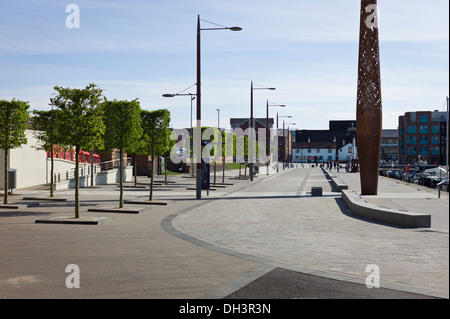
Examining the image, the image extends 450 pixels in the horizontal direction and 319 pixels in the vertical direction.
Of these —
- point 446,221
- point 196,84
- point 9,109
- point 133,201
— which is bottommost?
point 133,201

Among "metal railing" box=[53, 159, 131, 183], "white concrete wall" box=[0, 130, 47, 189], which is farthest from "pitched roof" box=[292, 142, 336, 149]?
"white concrete wall" box=[0, 130, 47, 189]

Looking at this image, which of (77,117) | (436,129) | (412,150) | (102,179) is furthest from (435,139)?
(77,117)

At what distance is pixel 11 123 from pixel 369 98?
14.9 metres

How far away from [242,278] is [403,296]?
7.48 feet

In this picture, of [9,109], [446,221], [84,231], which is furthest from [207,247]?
[9,109]

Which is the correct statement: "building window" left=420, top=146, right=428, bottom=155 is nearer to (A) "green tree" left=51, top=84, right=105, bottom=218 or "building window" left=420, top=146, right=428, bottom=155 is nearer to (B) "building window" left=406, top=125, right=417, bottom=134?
(B) "building window" left=406, top=125, right=417, bottom=134

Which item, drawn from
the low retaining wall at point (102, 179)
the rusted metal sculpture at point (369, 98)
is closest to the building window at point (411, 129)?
the low retaining wall at point (102, 179)

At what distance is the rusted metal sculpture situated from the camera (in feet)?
70.5

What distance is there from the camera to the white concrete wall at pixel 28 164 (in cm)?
2845

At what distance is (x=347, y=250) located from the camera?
32.0ft

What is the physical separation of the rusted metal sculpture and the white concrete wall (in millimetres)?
17602

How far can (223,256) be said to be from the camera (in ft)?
29.9
